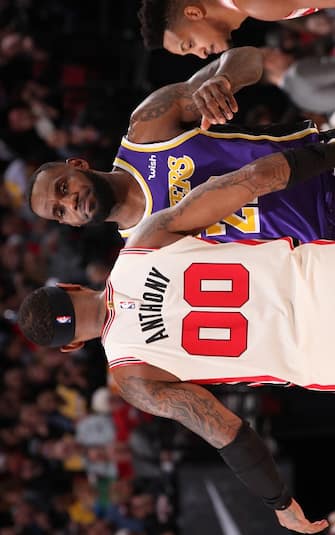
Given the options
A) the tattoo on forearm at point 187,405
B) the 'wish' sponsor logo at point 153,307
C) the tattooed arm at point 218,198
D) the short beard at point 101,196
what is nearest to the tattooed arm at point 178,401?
the tattoo on forearm at point 187,405

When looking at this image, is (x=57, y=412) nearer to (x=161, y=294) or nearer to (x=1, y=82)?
(x=1, y=82)

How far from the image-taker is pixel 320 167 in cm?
302

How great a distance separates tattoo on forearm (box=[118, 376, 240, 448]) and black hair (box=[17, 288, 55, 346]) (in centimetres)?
49

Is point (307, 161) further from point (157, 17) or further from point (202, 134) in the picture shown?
point (157, 17)

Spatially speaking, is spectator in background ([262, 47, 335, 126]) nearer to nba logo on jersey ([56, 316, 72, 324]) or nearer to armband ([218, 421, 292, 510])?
nba logo on jersey ([56, 316, 72, 324])

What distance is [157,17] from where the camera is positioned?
3645 millimetres

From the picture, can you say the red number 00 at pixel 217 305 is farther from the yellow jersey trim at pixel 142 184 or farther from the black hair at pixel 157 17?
the black hair at pixel 157 17

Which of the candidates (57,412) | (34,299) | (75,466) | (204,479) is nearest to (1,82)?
(57,412)

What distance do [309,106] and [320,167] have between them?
255 cm

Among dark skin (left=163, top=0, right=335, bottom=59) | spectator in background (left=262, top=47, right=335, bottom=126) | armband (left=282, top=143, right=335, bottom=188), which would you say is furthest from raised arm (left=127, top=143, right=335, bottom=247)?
spectator in background (left=262, top=47, right=335, bottom=126)

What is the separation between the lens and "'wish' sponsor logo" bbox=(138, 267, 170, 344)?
124 inches

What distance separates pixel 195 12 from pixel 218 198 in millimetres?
954

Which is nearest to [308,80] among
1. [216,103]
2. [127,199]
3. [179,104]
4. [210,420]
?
[179,104]

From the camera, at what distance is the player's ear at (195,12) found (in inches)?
136
